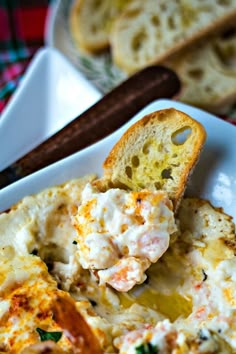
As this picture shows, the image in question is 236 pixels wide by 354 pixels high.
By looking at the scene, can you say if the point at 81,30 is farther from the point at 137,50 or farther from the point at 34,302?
the point at 34,302

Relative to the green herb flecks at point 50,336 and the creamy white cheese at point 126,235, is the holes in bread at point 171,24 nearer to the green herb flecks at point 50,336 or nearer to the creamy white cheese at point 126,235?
the creamy white cheese at point 126,235

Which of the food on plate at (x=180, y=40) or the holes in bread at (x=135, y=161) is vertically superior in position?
the holes in bread at (x=135, y=161)

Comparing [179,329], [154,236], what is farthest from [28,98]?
[179,329]

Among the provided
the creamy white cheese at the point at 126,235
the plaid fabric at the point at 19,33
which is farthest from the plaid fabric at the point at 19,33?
the creamy white cheese at the point at 126,235

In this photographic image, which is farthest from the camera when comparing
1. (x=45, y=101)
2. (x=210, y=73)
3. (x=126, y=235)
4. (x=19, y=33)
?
(x=19, y=33)

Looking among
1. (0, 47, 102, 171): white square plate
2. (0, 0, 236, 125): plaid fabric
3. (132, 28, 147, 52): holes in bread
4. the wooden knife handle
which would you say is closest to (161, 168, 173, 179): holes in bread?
the wooden knife handle

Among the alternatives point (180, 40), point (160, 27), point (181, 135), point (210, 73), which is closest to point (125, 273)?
point (181, 135)

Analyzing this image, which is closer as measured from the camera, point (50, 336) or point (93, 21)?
point (50, 336)

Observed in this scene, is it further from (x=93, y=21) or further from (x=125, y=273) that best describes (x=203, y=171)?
(x=93, y=21)
